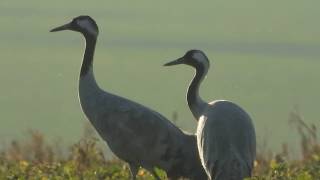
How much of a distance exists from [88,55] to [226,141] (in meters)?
3.15

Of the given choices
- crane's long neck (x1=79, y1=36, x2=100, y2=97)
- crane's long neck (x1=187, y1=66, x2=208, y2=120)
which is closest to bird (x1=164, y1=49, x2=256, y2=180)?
crane's long neck (x1=187, y1=66, x2=208, y2=120)

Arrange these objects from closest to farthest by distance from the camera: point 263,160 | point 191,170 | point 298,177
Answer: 1. point 298,177
2. point 191,170
3. point 263,160

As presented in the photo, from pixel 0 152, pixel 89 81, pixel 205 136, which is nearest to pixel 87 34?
pixel 89 81

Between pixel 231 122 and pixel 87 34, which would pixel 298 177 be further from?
pixel 87 34

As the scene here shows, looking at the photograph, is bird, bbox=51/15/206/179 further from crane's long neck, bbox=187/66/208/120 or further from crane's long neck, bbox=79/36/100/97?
crane's long neck, bbox=187/66/208/120

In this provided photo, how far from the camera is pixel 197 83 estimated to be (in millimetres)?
13719

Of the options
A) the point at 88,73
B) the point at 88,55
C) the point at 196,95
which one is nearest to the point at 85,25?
the point at 88,55

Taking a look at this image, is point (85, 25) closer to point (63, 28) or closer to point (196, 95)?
point (63, 28)

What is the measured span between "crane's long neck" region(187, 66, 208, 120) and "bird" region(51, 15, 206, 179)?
0.29 metres

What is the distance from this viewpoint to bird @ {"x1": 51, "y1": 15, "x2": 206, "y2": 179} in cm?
1320

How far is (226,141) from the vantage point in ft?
38.7

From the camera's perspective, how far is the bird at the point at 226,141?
455 inches

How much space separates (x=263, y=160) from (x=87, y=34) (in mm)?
2474

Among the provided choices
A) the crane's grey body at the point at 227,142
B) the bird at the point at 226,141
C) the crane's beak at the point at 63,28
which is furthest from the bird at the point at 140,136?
the crane's beak at the point at 63,28
